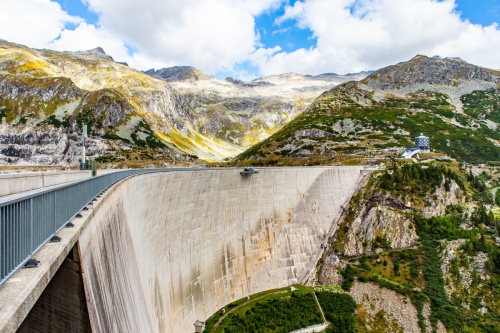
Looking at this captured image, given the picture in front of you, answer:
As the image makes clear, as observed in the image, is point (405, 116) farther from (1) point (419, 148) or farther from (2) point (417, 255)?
(2) point (417, 255)

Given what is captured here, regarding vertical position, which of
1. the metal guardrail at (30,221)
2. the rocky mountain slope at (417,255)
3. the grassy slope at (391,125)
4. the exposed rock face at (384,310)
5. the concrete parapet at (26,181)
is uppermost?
the grassy slope at (391,125)

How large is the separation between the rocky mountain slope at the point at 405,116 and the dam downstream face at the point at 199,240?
1855 inches

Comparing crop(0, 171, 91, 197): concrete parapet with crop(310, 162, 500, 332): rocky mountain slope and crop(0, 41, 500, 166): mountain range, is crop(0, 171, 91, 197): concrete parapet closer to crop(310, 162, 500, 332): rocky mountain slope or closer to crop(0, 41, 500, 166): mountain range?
crop(310, 162, 500, 332): rocky mountain slope

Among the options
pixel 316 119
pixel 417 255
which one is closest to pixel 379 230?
pixel 417 255

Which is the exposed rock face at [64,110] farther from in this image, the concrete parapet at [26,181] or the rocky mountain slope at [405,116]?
the concrete parapet at [26,181]

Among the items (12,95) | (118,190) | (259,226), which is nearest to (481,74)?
(259,226)

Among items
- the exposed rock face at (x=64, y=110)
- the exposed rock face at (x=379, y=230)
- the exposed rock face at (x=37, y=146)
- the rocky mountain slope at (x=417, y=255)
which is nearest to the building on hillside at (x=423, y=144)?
the rocky mountain slope at (x=417, y=255)

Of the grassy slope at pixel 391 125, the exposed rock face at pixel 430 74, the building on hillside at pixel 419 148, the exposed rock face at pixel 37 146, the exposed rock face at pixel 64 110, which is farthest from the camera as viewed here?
the exposed rock face at pixel 430 74

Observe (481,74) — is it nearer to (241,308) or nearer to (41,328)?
(241,308)

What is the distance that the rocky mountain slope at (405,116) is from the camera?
110938 mm

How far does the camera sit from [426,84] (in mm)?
175375

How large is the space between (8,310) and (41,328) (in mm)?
5654

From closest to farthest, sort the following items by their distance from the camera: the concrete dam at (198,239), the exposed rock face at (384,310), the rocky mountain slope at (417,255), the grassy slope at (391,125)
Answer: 1. the concrete dam at (198,239)
2. the exposed rock face at (384,310)
3. the rocky mountain slope at (417,255)
4. the grassy slope at (391,125)

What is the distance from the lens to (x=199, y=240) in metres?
36.6
